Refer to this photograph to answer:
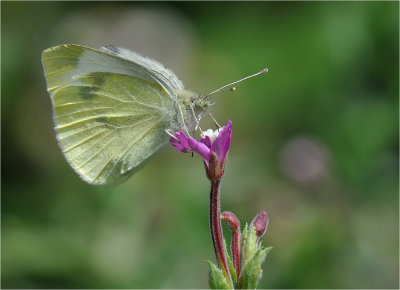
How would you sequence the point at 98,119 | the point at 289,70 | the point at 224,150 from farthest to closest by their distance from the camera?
the point at 289,70, the point at 98,119, the point at 224,150

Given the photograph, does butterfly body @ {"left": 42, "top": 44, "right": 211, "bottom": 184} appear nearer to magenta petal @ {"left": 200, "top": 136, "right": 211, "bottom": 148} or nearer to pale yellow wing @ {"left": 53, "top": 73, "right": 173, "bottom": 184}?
pale yellow wing @ {"left": 53, "top": 73, "right": 173, "bottom": 184}

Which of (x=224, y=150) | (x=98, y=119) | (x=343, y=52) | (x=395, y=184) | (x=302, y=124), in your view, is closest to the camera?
(x=224, y=150)

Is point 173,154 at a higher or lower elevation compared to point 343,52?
lower

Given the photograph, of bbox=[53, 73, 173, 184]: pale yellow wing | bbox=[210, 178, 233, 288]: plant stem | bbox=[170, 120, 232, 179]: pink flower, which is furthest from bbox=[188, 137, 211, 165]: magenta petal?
bbox=[53, 73, 173, 184]: pale yellow wing

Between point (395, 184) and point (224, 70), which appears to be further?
point (224, 70)

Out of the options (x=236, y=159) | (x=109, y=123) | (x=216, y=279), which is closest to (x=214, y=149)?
(x=216, y=279)

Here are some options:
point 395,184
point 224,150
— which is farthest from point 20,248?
point 395,184

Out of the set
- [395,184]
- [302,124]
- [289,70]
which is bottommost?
[395,184]

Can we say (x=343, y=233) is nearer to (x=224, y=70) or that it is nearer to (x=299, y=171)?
(x=299, y=171)

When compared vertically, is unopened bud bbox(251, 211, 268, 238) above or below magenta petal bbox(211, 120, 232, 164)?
below
